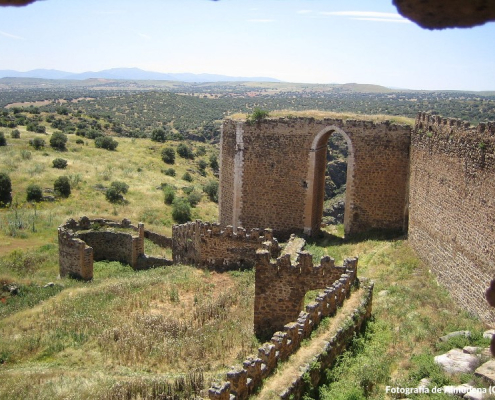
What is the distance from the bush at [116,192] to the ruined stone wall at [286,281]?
2300 centimetres

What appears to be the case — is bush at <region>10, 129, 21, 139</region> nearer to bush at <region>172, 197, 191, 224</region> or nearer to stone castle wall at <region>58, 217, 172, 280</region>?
bush at <region>172, 197, 191, 224</region>

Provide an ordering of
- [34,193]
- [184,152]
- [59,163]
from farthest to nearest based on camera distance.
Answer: [184,152] < [59,163] < [34,193]

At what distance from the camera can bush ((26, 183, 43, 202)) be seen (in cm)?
3056

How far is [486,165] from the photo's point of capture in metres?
10.6

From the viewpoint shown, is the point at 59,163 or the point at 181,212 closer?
the point at 181,212

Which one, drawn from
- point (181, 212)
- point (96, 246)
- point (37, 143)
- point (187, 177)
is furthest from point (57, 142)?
point (96, 246)

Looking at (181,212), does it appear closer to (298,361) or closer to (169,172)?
(169,172)

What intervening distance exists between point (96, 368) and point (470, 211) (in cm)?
840

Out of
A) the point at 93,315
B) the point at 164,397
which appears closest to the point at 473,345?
the point at 164,397

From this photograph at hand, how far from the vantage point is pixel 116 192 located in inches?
1297

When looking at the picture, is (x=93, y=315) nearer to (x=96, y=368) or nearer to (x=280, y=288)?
(x=96, y=368)

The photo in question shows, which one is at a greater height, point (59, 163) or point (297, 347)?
point (59, 163)

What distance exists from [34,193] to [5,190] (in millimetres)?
1532

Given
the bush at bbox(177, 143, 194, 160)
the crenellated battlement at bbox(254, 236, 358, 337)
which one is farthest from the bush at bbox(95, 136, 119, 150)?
the crenellated battlement at bbox(254, 236, 358, 337)
